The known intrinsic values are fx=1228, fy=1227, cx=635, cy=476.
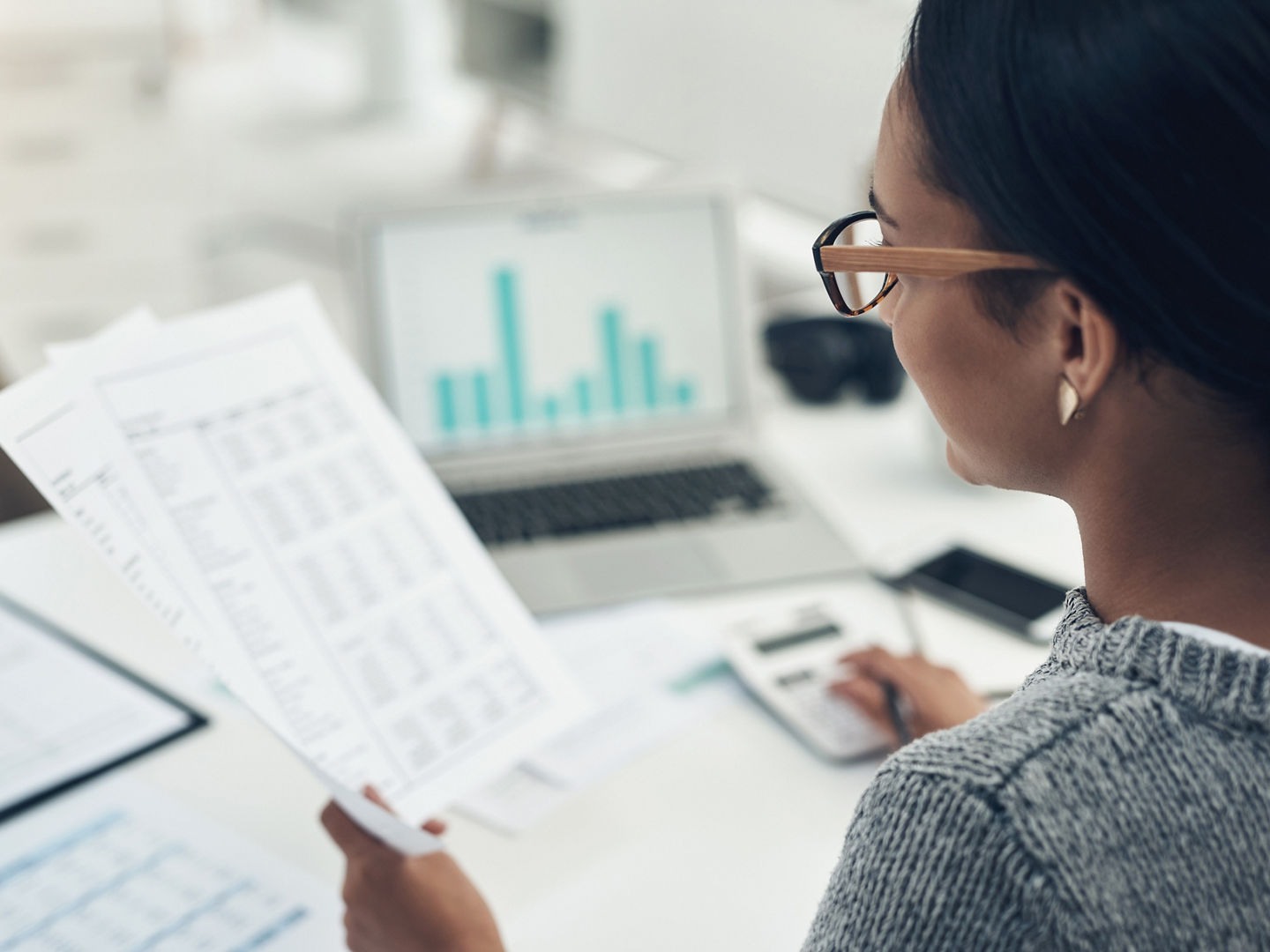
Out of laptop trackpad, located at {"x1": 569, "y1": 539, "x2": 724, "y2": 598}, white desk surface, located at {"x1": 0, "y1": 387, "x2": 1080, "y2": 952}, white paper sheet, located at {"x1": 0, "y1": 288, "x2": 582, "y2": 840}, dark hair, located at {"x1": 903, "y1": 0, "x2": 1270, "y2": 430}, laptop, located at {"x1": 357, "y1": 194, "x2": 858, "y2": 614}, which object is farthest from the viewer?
laptop, located at {"x1": 357, "y1": 194, "x2": 858, "y2": 614}

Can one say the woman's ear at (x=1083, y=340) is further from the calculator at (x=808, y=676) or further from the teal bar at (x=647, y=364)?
the teal bar at (x=647, y=364)

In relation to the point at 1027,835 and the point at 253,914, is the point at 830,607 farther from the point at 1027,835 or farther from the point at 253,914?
the point at 1027,835

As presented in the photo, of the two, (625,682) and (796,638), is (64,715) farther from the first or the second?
(796,638)

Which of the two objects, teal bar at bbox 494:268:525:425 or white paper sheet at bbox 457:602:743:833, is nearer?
white paper sheet at bbox 457:602:743:833

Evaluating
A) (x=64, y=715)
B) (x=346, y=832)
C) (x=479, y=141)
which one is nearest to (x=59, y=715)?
(x=64, y=715)

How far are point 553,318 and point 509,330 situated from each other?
1.9 inches

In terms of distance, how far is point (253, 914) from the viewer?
759 mm

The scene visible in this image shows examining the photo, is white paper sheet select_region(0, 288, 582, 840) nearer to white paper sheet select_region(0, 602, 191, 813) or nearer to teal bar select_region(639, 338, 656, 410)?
white paper sheet select_region(0, 602, 191, 813)

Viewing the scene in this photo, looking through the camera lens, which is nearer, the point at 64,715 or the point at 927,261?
the point at 927,261

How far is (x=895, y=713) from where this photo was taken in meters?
0.91

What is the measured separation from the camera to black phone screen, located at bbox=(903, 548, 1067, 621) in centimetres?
110

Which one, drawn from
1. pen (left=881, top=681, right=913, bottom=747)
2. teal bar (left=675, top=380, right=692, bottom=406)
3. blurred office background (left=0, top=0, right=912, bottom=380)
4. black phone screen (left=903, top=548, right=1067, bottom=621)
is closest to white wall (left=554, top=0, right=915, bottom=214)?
blurred office background (left=0, top=0, right=912, bottom=380)

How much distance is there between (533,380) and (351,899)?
703mm

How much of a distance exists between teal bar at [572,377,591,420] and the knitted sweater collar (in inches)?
34.5
